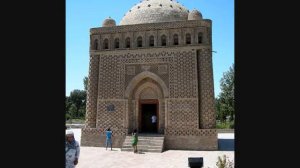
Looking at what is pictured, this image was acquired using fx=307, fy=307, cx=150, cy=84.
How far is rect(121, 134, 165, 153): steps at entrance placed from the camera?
15953mm

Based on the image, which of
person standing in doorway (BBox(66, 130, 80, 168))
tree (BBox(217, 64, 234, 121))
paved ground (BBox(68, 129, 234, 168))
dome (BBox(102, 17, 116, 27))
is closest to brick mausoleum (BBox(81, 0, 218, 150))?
dome (BBox(102, 17, 116, 27))

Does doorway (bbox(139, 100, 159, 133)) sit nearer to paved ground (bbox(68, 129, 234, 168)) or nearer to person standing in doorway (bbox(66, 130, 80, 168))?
paved ground (bbox(68, 129, 234, 168))

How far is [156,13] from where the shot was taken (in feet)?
64.0

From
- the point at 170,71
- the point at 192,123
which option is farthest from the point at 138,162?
the point at 170,71

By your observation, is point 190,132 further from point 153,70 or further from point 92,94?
point 92,94

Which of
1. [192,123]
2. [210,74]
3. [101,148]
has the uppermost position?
[210,74]

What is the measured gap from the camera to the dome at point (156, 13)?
63.6 ft

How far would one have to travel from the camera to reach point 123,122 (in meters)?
17.7

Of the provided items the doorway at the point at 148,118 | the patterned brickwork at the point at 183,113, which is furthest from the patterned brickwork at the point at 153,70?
the doorway at the point at 148,118

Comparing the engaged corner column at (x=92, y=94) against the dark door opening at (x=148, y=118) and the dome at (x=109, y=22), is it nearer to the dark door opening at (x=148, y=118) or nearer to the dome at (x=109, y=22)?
the dome at (x=109, y=22)

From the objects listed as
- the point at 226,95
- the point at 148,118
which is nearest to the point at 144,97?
the point at 148,118
